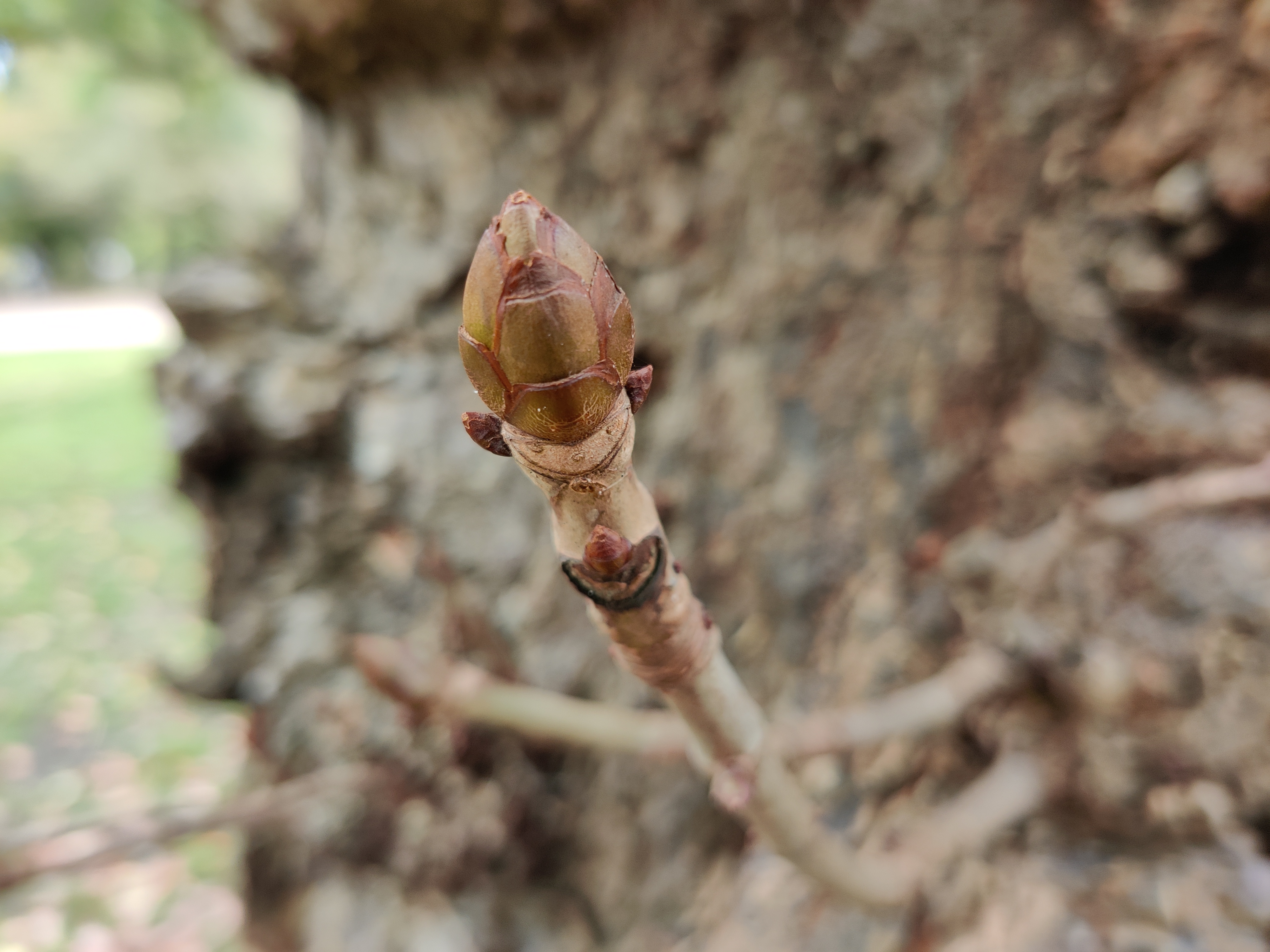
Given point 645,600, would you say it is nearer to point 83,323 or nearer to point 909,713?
point 909,713

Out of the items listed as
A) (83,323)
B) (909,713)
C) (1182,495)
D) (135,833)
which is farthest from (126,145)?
(1182,495)

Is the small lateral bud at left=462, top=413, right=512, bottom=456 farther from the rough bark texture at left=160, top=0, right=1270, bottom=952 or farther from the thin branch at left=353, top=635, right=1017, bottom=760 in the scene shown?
the rough bark texture at left=160, top=0, right=1270, bottom=952

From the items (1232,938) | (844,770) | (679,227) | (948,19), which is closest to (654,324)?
(679,227)

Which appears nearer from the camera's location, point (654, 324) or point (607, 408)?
point (607, 408)

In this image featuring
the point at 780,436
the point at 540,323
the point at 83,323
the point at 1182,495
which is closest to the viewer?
the point at 540,323

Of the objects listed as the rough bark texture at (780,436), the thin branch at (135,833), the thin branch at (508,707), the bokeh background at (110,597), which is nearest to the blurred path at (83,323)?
the bokeh background at (110,597)

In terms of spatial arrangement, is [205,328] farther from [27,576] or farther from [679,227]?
[27,576]
